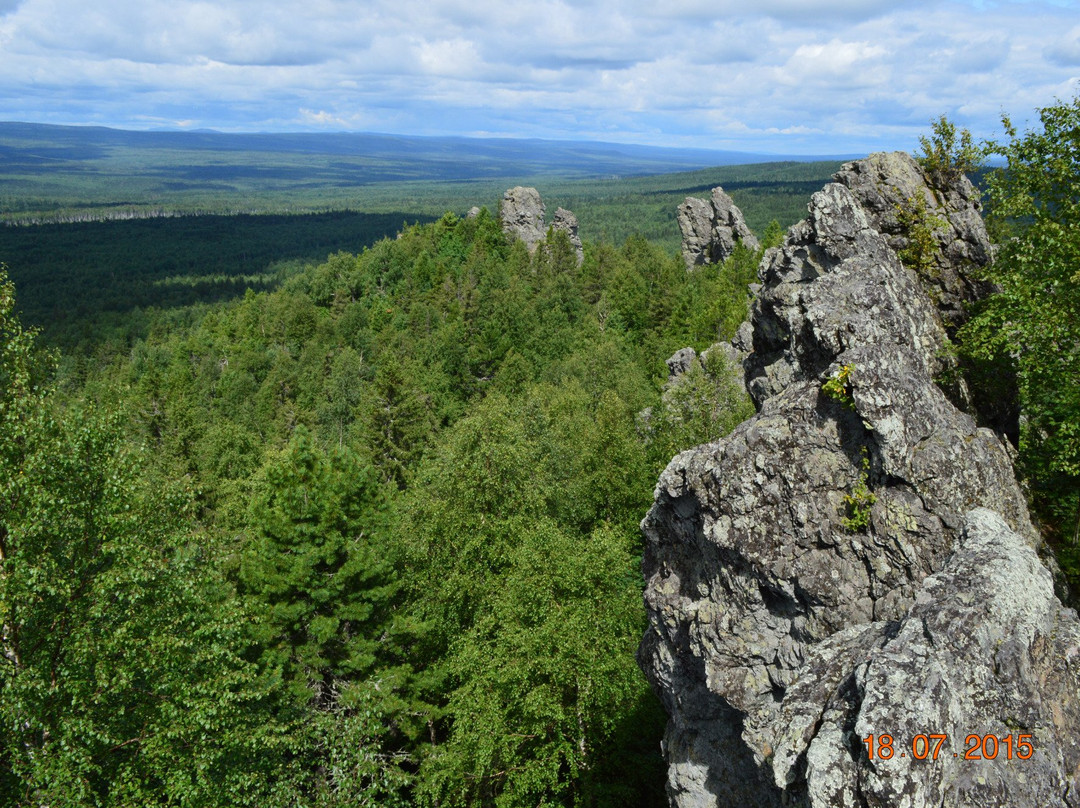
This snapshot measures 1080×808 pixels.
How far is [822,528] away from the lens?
10.5m

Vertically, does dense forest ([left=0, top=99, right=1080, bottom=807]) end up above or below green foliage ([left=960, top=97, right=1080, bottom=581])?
below

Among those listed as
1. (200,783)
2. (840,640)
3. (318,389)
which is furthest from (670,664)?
(318,389)

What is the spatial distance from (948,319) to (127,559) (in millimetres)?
18117

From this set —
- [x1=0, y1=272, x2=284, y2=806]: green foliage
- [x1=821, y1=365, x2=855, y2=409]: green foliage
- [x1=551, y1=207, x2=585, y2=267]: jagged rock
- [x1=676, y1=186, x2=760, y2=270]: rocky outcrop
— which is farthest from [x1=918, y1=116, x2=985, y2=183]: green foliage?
[x1=551, y1=207, x2=585, y2=267]: jagged rock

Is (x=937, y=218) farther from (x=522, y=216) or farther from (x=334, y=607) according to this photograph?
(x=522, y=216)

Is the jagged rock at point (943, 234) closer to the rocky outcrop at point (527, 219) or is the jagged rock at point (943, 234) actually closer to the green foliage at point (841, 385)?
the green foliage at point (841, 385)

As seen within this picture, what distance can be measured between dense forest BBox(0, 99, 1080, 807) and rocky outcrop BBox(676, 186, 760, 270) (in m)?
55.6

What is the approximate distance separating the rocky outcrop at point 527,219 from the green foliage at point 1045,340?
303 ft

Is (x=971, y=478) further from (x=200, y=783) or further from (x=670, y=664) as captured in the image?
(x=200, y=783)

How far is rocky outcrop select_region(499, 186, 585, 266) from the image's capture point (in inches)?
4136

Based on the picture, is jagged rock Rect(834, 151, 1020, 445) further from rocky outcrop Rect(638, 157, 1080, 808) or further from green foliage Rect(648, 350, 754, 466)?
green foliage Rect(648, 350, 754, 466)

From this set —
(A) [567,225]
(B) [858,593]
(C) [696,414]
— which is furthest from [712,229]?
(B) [858,593]

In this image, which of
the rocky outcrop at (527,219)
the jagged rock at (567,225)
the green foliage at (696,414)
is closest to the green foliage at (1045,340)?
the green foliage at (696,414)

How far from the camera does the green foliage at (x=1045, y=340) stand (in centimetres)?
1234
